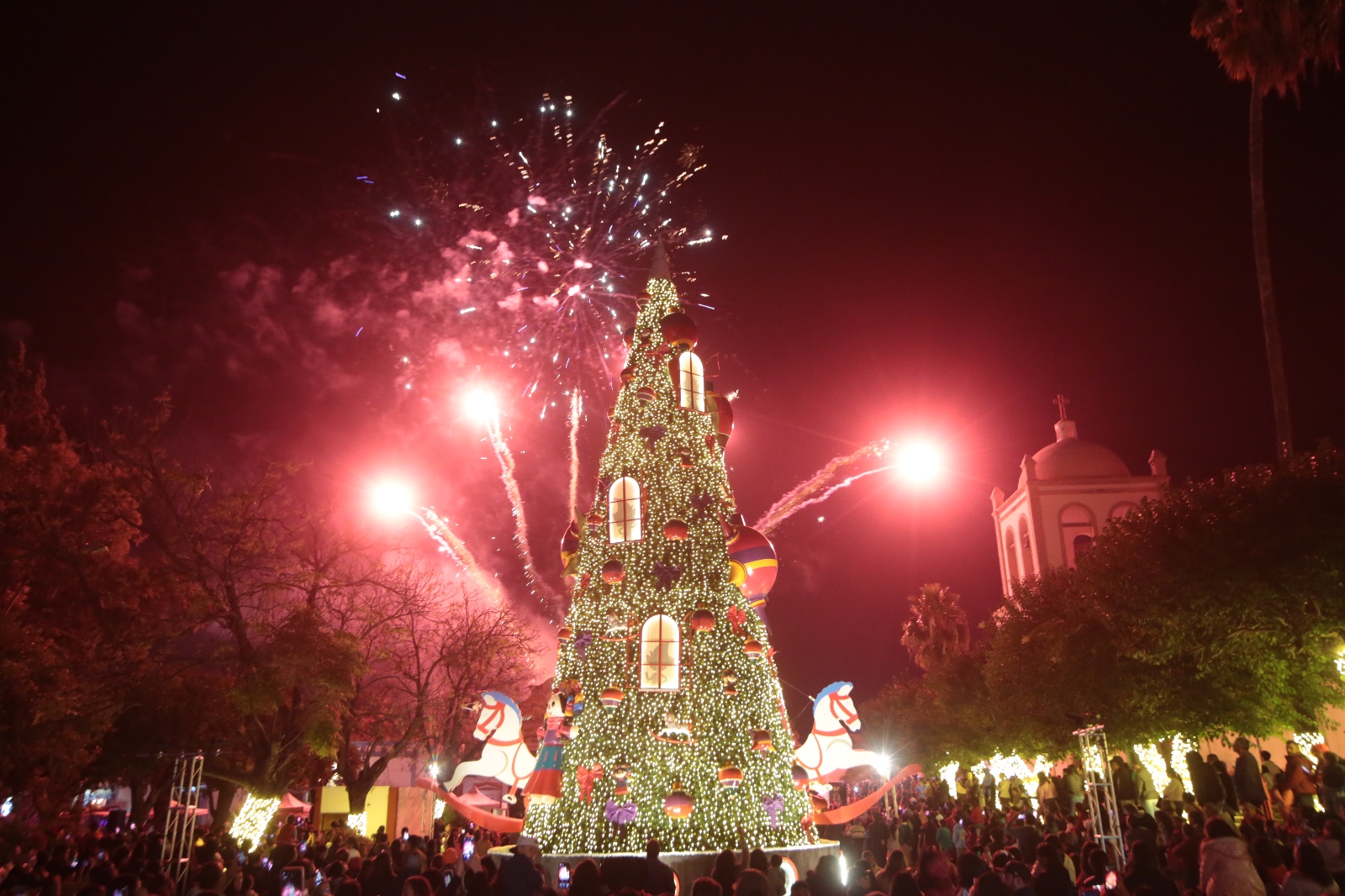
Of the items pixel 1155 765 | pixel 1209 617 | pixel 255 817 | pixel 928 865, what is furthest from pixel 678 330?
pixel 1155 765

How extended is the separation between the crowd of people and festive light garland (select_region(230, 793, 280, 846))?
10.4ft

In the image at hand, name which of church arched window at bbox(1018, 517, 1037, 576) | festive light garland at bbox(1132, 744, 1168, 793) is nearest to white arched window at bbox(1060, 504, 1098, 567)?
church arched window at bbox(1018, 517, 1037, 576)

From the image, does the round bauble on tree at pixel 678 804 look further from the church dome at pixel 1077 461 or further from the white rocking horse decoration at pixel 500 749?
the church dome at pixel 1077 461

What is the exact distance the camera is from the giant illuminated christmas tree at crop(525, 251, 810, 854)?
14531 millimetres

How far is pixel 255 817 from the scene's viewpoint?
71.3 feet

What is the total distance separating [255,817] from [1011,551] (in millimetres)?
47178

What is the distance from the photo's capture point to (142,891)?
923 centimetres

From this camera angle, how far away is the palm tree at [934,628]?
50.4 metres

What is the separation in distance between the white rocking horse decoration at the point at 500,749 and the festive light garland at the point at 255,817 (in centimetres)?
737

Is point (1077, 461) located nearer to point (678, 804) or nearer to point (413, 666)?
point (413, 666)

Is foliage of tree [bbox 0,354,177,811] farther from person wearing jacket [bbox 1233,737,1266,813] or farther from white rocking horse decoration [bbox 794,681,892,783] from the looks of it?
person wearing jacket [bbox 1233,737,1266,813]

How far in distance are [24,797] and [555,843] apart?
19.8 m

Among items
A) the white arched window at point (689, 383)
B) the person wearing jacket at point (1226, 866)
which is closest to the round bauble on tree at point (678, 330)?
the white arched window at point (689, 383)

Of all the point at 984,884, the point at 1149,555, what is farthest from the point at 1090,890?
the point at 1149,555
